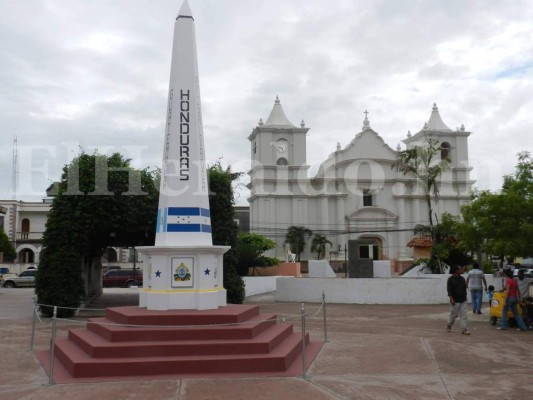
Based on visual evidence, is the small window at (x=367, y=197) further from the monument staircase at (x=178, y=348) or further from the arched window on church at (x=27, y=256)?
the monument staircase at (x=178, y=348)

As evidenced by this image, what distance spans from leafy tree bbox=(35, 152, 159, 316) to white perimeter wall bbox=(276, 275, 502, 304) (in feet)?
24.6

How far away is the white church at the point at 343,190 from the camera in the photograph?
155 feet

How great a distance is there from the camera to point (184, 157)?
11.0m

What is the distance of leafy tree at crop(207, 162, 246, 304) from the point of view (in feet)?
57.0

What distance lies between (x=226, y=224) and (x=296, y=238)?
1110 inches

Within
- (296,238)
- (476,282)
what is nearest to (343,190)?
(296,238)

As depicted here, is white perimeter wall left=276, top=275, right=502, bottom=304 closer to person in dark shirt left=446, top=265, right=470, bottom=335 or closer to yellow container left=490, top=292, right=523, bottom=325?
yellow container left=490, top=292, right=523, bottom=325

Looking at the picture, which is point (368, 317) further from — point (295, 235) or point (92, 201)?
point (295, 235)

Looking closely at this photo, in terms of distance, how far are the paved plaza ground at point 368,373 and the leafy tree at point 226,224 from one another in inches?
184

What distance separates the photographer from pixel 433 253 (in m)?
23.2

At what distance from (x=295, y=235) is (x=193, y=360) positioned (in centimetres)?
3752

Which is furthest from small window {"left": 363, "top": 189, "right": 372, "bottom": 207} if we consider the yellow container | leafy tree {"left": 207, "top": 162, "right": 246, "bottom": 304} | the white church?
the yellow container

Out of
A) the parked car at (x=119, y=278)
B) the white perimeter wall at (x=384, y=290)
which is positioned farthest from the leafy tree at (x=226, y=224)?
the parked car at (x=119, y=278)

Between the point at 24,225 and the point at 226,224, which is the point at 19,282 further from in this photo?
the point at 226,224
